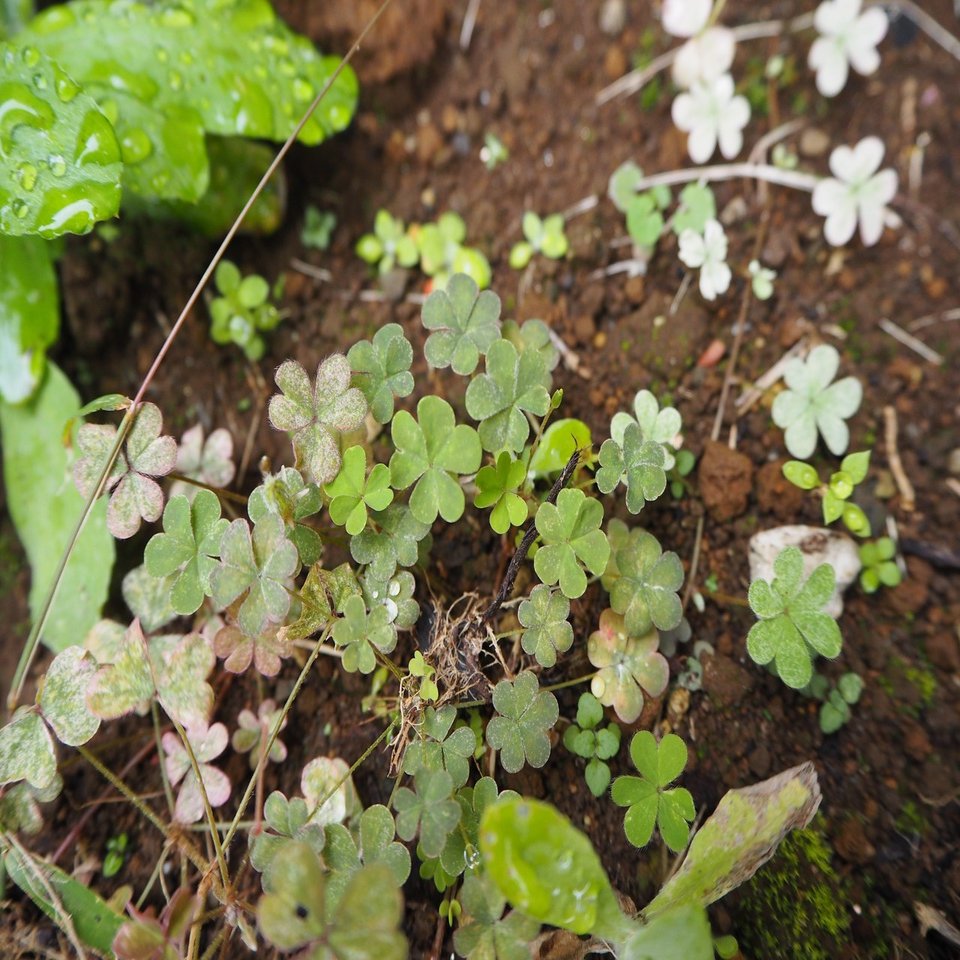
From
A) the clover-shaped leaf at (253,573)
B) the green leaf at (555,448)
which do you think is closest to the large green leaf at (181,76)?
the clover-shaped leaf at (253,573)

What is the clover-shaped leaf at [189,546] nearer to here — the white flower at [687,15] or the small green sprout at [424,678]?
the small green sprout at [424,678]

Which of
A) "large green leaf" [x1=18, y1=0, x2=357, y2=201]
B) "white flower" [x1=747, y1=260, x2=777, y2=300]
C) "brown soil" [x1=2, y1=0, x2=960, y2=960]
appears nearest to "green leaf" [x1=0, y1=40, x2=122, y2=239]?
"large green leaf" [x1=18, y1=0, x2=357, y2=201]

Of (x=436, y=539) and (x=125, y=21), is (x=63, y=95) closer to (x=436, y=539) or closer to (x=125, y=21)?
(x=125, y=21)

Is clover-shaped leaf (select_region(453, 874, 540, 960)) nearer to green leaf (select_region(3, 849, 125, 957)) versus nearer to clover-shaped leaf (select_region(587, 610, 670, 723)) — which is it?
clover-shaped leaf (select_region(587, 610, 670, 723))

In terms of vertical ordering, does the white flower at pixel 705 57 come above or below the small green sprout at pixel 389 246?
above

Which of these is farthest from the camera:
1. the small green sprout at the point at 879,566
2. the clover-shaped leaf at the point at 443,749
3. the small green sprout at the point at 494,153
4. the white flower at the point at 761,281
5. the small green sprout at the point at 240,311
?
the small green sprout at the point at 494,153
